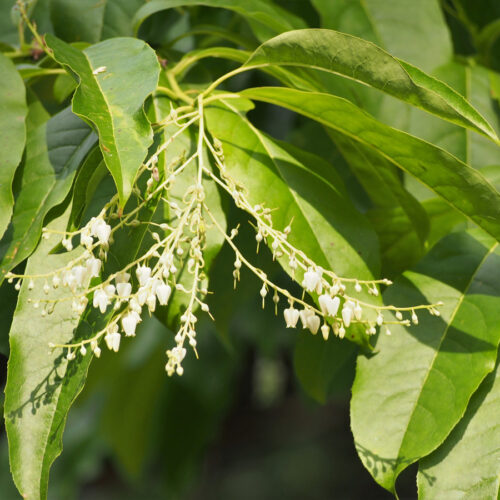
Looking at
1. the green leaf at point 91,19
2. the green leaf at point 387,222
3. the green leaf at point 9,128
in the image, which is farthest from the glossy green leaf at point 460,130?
the green leaf at point 9,128

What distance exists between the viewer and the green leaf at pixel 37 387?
72 centimetres

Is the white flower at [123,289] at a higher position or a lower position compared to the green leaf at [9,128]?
lower

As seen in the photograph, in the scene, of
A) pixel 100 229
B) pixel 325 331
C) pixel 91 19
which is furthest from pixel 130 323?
pixel 91 19

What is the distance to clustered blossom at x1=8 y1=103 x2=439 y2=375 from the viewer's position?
701 mm

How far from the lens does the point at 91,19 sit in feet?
3.64

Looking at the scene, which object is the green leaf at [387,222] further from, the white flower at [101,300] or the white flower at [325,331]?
the white flower at [101,300]

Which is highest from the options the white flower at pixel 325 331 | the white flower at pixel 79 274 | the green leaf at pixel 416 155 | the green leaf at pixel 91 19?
the green leaf at pixel 416 155

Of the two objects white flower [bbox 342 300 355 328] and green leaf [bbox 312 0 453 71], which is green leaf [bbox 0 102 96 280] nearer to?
white flower [bbox 342 300 355 328]

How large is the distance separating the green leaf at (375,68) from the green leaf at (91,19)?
1.35 ft

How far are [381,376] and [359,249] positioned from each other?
6.4 inches

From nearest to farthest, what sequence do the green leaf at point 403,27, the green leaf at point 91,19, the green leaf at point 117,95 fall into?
1. the green leaf at point 117,95
2. the green leaf at point 91,19
3. the green leaf at point 403,27

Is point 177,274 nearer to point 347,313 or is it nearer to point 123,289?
point 123,289

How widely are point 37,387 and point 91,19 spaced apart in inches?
25.7

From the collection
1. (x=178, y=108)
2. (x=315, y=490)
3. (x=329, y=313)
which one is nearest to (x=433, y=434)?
(x=329, y=313)
